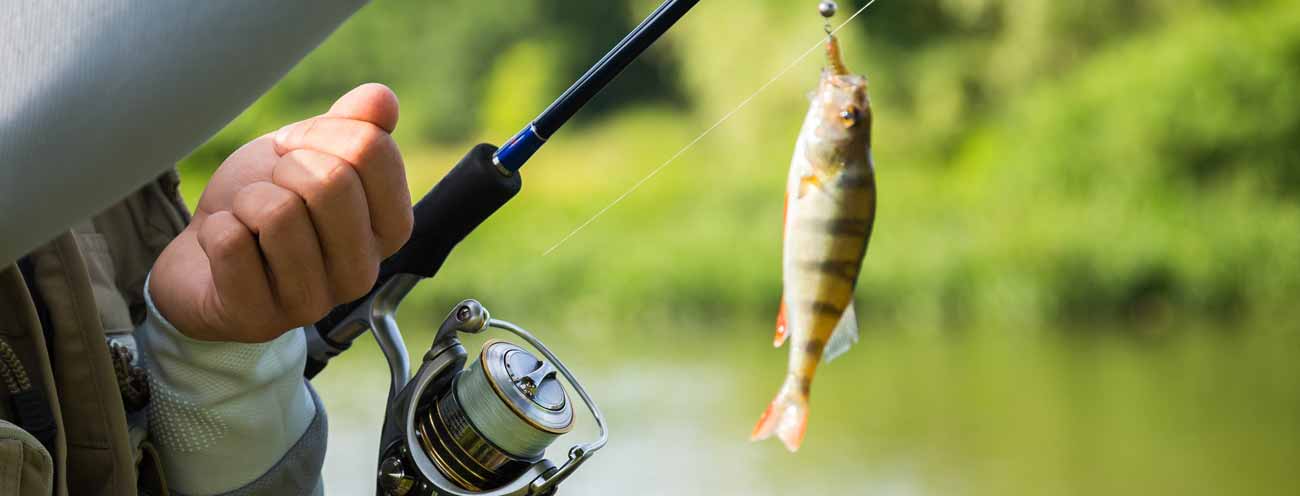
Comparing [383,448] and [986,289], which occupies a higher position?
[383,448]

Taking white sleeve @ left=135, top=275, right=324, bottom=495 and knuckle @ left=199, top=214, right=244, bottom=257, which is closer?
knuckle @ left=199, top=214, right=244, bottom=257

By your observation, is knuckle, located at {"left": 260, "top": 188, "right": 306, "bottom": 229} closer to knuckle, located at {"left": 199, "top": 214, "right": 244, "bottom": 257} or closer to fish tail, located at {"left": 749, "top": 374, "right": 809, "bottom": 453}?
knuckle, located at {"left": 199, "top": 214, "right": 244, "bottom": 257}

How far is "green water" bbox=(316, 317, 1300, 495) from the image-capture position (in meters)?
6.00

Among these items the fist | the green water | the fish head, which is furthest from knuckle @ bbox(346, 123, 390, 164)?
the green water

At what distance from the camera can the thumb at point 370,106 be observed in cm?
65

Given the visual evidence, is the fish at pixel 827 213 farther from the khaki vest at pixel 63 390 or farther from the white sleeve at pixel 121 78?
the white sleeve at pixel 121 78

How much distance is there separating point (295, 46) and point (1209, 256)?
7.54 m

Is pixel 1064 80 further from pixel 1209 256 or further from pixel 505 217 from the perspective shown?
pixel 505 217

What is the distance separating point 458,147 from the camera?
31.8ft

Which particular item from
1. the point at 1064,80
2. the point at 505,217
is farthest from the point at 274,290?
the point at 505,217

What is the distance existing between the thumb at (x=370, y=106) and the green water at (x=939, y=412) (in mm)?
5146

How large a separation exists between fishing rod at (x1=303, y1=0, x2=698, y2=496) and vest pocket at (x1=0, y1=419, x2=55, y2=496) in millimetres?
259

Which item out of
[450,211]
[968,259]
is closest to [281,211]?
[450,211]

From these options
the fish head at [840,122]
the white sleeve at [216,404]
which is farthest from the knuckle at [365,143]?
the fish head at [840,122]
